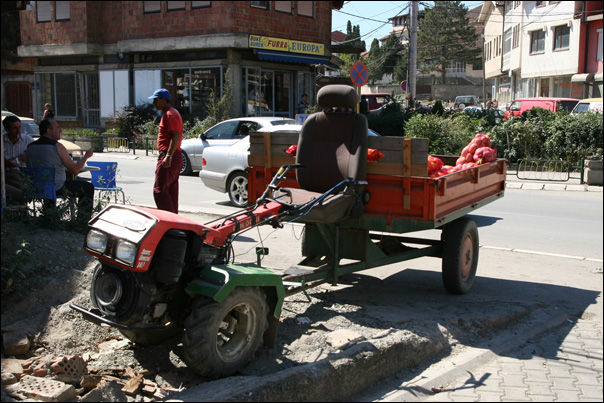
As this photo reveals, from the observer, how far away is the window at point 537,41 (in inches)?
1887

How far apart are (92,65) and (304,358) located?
101ft

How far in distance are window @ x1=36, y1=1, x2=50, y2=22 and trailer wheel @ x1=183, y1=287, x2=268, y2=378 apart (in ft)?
108

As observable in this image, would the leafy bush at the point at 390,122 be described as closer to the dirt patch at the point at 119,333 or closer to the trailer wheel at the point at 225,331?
the dirt patch at the point at 119,333

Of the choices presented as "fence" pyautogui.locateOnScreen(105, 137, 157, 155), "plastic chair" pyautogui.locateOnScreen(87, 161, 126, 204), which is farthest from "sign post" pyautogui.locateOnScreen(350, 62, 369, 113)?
"fence" pyautogui.locateOnScreen(105, 137, 157, 155)

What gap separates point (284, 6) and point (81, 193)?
22.3m

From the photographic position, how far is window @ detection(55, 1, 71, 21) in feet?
106

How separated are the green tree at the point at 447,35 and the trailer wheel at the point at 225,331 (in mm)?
79709

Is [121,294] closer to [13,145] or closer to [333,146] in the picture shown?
[333,146]

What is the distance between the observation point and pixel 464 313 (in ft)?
19.8

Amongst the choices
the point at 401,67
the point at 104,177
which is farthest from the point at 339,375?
the point at 401,67

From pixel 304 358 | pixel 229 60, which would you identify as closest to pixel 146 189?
pixel 304 358

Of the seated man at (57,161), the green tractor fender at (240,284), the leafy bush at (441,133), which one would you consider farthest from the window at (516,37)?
the green tractor fender at (240,284)

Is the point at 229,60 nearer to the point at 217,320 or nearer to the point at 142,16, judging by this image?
the point at 142,16

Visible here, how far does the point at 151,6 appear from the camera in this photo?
28.9 m
